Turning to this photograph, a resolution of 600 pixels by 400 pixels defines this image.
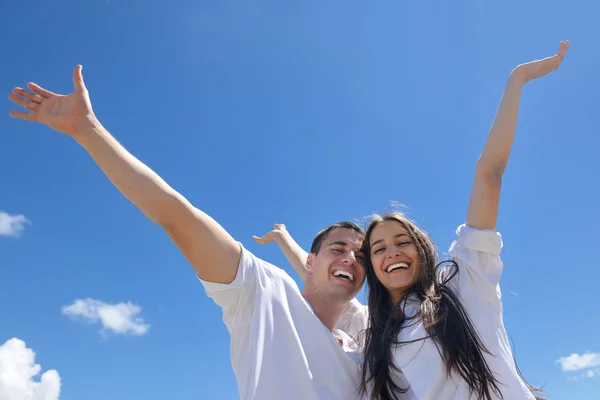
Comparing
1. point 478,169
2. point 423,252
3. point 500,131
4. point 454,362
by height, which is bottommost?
point 454,362

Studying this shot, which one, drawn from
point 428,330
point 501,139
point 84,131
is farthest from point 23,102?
point 501,139

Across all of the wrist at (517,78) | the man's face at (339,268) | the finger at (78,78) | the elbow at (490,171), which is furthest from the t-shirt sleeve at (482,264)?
the finger at (78,78)

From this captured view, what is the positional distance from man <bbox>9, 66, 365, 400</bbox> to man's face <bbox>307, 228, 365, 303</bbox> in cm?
99

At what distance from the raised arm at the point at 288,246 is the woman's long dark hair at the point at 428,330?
7.48 feet

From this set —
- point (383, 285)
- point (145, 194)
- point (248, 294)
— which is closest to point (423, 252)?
point (383, 285)

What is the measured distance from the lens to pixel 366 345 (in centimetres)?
543

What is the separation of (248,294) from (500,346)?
2506 millimetres

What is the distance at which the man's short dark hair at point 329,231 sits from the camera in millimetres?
6637

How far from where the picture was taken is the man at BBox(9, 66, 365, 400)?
4.12 meters

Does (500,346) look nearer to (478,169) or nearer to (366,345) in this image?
(366,345)

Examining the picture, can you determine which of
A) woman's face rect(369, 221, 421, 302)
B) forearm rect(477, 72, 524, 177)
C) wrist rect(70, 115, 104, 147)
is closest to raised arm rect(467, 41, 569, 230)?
forearm rect(477, 72, 524, 177)

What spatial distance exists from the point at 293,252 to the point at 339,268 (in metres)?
2.27

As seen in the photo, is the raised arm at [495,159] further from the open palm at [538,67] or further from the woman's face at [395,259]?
the woman's face at [395,259]

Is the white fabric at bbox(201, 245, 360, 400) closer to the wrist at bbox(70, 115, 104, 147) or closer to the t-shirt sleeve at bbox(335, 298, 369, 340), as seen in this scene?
the t-shirt sleeve at bbox(335, 298, 369, 340)
